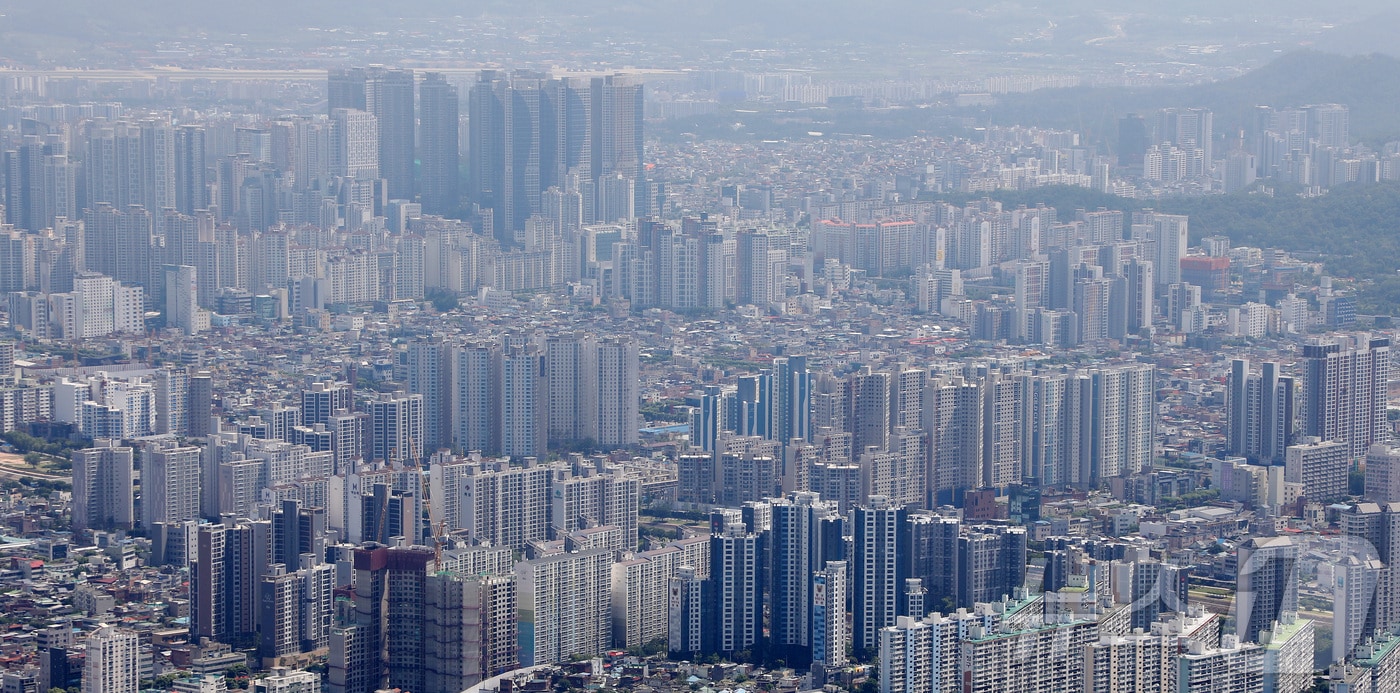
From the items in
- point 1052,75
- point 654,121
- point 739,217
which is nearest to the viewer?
point 739,217

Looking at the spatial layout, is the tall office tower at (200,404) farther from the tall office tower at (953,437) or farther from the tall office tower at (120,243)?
the tall office tower at (120,243)

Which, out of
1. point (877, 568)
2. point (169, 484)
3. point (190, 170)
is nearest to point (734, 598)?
point (877, 568)

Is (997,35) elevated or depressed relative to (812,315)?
elevated

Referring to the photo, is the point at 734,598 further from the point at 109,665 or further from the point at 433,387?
the point at 433,387

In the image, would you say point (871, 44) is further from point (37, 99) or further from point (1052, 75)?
point (37, 99)

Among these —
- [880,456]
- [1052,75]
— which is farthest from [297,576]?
[1052,75]

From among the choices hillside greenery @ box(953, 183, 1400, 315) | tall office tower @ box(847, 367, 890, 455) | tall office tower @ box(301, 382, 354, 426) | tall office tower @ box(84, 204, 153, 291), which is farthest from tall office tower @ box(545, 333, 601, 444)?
hillside greenery @ box(953, 183, 1400, 315)

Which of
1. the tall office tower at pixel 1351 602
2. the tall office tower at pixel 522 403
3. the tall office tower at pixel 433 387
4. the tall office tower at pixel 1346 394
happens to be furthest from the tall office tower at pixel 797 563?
the tall office tower at pixel 1346 394
